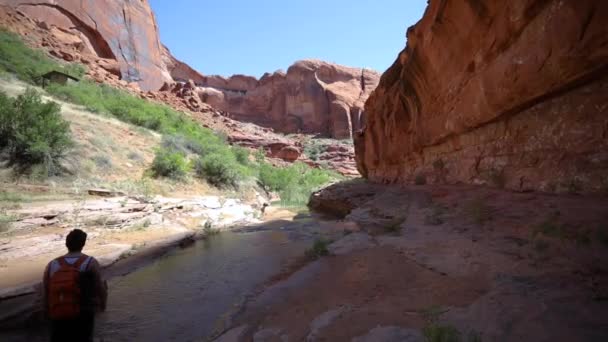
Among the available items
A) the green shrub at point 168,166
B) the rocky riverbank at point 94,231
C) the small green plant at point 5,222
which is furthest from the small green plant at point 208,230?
the green shrub at point 168,166

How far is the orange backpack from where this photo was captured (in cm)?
243

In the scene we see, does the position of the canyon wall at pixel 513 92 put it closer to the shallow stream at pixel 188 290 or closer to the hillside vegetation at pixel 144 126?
the shallow stream at pixel 188 290

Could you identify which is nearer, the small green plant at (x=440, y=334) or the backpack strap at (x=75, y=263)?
the small green plant at (x=440, y=334)

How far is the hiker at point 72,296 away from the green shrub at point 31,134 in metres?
9.55

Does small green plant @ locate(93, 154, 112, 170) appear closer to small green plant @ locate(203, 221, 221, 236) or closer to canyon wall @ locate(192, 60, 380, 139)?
small green plant @ locate(203, 221, 221, 236)

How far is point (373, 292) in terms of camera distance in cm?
336

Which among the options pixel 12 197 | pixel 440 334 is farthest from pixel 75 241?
pixel 12 197

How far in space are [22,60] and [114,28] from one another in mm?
18920

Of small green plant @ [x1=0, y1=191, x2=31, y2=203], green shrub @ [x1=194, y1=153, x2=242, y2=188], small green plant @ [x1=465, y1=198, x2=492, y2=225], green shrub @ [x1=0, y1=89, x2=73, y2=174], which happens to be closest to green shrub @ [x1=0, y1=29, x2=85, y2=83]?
green shrub @ [x1=0, y1=89, x2=73, y2=174]

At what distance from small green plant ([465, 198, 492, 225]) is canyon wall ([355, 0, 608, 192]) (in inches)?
28.8

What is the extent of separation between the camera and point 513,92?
486 centimetres

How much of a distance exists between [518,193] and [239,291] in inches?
198

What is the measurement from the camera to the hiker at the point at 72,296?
243 cm

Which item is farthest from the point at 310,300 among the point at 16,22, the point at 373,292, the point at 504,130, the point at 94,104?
the point at 16,22
